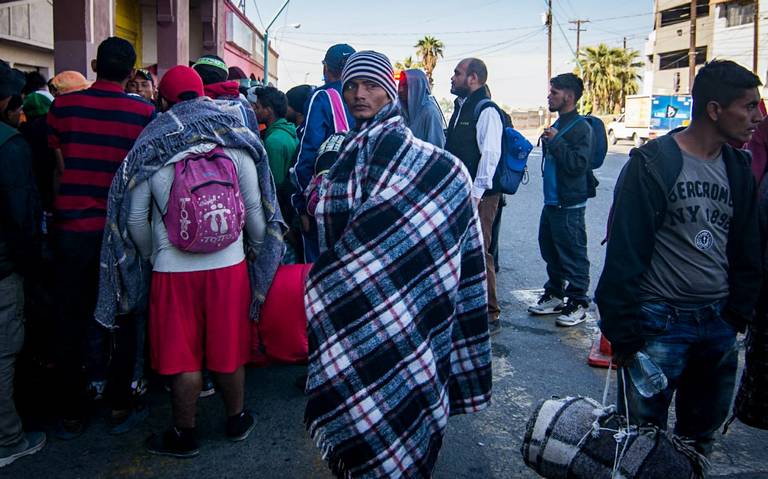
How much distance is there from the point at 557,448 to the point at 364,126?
55.8 inches

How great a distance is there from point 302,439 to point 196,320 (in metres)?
0.95

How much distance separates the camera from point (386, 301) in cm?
238

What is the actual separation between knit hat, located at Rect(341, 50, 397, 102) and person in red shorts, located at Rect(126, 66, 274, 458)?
2.81 ft

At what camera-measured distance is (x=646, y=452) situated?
2.25 m

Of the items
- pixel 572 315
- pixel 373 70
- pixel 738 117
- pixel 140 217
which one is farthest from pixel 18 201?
pixel 572 315

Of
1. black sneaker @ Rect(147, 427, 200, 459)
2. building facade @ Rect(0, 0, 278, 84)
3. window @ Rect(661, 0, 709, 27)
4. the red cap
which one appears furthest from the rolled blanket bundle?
window @ Rect(661, 0, 709, 27)

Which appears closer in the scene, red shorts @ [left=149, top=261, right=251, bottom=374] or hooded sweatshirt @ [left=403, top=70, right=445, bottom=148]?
red shorts @ [left=149, top=261, right=251, bottom=374]

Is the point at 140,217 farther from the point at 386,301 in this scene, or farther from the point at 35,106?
the point at 35,106

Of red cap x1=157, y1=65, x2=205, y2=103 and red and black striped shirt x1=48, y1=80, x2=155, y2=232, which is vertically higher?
red cap x1=157, y1=65, x2=205, y2=103

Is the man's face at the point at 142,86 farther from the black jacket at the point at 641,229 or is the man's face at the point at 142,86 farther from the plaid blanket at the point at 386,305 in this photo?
the black jacket at the point at 641,229

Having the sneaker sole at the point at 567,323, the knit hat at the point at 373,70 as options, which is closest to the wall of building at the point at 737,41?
the sneaker sole at the point at 567,323

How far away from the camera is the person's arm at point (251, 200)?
3.37 meters

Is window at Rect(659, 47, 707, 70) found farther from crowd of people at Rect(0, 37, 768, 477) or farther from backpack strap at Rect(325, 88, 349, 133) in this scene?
crowd of people at Rect(0, 37, 768, 477)

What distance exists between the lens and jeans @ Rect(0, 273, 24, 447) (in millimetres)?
3244
